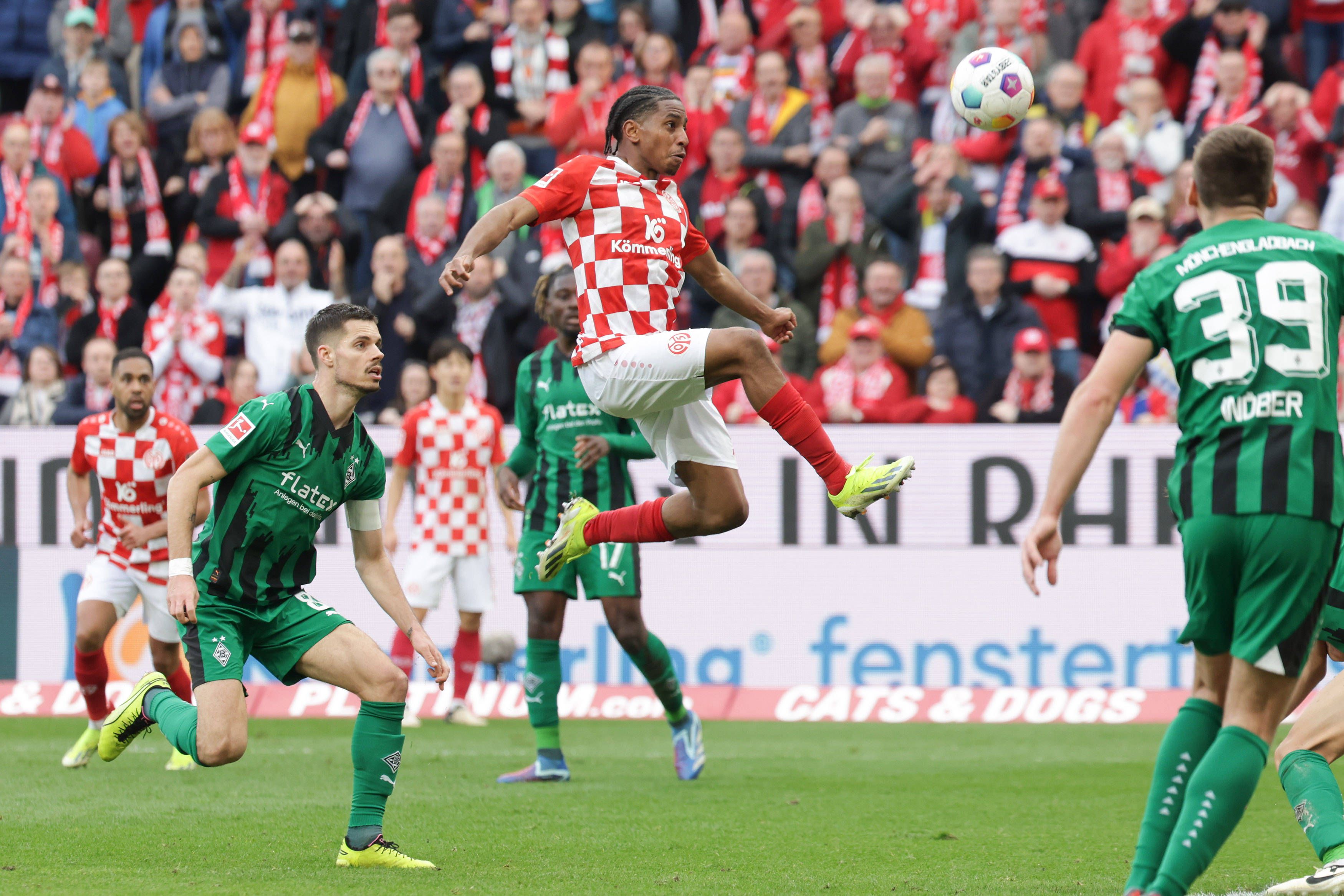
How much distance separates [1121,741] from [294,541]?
6.27 meters

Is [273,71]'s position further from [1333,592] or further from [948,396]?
[1333,592]

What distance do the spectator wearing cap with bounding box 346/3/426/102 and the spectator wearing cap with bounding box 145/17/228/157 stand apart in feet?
4.98

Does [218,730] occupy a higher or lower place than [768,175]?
lower

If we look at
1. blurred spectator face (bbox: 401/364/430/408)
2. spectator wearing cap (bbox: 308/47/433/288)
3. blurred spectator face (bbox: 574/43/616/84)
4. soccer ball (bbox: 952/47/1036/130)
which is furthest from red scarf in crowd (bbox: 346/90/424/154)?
soccer ball (bbox: 952/47/1036/130)

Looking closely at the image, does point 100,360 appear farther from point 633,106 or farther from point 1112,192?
point 1112,192

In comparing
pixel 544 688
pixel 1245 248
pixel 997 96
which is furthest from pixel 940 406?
pixel 1245 248

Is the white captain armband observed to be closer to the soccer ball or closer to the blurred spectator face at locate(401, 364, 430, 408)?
the soccer ball

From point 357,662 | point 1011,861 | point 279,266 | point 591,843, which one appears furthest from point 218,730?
point 279,266

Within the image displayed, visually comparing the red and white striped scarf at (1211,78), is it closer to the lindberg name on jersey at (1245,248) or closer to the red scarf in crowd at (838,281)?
the red scarf in crowd at (838,281)

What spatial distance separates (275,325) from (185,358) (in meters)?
0.83

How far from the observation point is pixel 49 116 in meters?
16.0

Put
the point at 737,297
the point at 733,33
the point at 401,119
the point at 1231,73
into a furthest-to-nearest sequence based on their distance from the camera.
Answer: the point at 401,119 < the point at 733,33 < the point at 1231,73 < the point at 737,297

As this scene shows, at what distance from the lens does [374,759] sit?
5.93m

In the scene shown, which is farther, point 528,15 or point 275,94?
point 275,94
